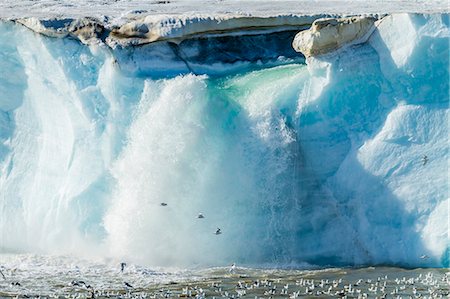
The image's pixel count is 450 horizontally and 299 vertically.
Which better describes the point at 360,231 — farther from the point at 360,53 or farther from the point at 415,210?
the point at 360,53

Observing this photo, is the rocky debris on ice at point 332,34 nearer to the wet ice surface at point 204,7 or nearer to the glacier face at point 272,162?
the glacier face at point 272,162

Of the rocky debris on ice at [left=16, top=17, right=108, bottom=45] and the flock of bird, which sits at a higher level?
the rocky debris on ice at [left=16, top=17, right=108, bottom=45]

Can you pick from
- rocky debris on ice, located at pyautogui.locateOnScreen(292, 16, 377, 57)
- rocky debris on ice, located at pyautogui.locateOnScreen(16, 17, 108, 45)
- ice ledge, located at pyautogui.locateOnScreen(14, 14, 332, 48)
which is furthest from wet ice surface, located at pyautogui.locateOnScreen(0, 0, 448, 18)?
rocky debris on ice, located at pyautogui.locateOnScreen(292, 16, 377, 57)

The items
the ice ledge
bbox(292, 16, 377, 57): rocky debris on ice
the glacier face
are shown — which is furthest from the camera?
the ice ledge

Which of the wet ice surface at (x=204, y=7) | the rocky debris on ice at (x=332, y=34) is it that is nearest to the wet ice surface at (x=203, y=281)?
the rocky debris on ice at (x=332, y=34)

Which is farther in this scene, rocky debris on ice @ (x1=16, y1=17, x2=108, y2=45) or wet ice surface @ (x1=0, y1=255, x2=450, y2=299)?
rocky debris on ice @ (x1=16, y1=17, x2=108, y2=45)

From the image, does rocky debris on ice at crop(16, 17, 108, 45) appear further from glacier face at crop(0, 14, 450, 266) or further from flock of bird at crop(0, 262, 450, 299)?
flock of bird at crop(0, 262, 450, 299)
